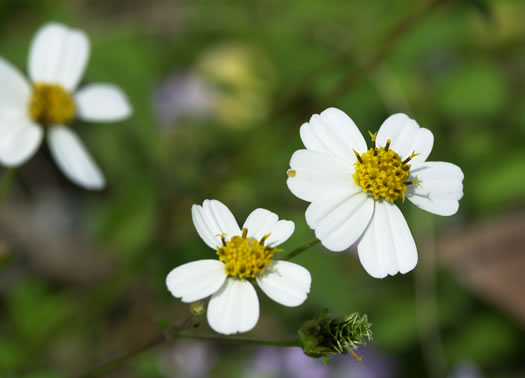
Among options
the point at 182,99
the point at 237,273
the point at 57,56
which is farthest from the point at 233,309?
the point at 182,99

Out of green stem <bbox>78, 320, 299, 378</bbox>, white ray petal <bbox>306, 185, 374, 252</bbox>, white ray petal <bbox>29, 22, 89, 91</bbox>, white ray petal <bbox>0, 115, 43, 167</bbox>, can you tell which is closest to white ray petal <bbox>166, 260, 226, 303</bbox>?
green stem <bbox>78, 320, 299, 378</bbox>

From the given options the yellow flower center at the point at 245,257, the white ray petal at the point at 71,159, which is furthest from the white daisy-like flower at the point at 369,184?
the white ray petal at the point at 71,159

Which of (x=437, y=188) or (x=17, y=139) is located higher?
(x=17, y=139)

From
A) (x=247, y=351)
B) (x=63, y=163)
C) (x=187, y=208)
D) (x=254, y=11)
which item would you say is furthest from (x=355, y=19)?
(x=63, y=163)

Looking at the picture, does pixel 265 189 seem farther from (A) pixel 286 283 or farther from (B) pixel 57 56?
(A) pixel 286 283

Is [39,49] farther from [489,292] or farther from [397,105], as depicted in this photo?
[489,292]

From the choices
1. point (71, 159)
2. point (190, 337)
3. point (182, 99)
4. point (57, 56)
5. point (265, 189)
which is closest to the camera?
point (190, 337)
